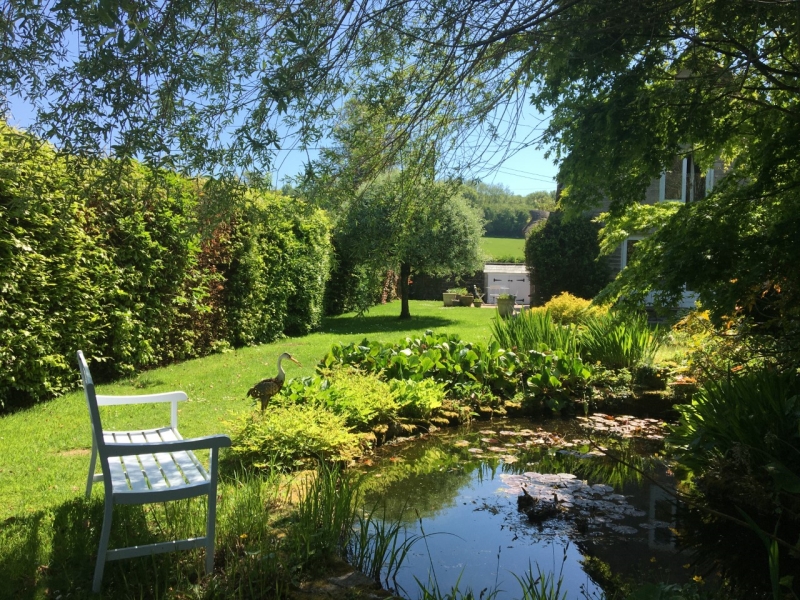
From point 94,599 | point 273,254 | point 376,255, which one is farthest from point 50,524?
point 273,254

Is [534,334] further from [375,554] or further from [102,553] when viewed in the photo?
[102,553]

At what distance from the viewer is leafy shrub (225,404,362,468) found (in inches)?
187

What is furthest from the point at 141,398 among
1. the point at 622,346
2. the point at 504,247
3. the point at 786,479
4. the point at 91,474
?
the point at 504,247

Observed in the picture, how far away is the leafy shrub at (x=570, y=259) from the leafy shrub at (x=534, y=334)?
942 centimetres

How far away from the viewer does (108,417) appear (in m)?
6.19

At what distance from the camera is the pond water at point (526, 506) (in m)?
3.59

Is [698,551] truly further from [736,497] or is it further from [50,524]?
[50,524]

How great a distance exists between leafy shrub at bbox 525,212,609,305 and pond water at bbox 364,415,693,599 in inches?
467

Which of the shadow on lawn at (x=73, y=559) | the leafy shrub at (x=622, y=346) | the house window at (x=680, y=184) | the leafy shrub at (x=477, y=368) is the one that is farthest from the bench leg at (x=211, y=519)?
the house window at (x=680, y=184)

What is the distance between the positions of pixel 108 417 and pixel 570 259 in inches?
568

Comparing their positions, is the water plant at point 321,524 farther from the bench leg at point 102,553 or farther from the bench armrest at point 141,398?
the bench armrest at point 141,398

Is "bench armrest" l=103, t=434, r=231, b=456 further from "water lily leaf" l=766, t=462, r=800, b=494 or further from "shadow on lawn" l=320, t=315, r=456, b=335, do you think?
"shadow on lawn" l=320, t=315, r=456, b=335

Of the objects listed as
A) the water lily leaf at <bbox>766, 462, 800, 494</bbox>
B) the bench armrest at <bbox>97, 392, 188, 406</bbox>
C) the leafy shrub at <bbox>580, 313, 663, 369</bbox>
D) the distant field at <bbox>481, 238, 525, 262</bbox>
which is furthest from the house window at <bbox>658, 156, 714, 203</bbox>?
the distant field at <bbox>481, 238, 525, 262</bbox>

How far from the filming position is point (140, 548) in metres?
2.85
